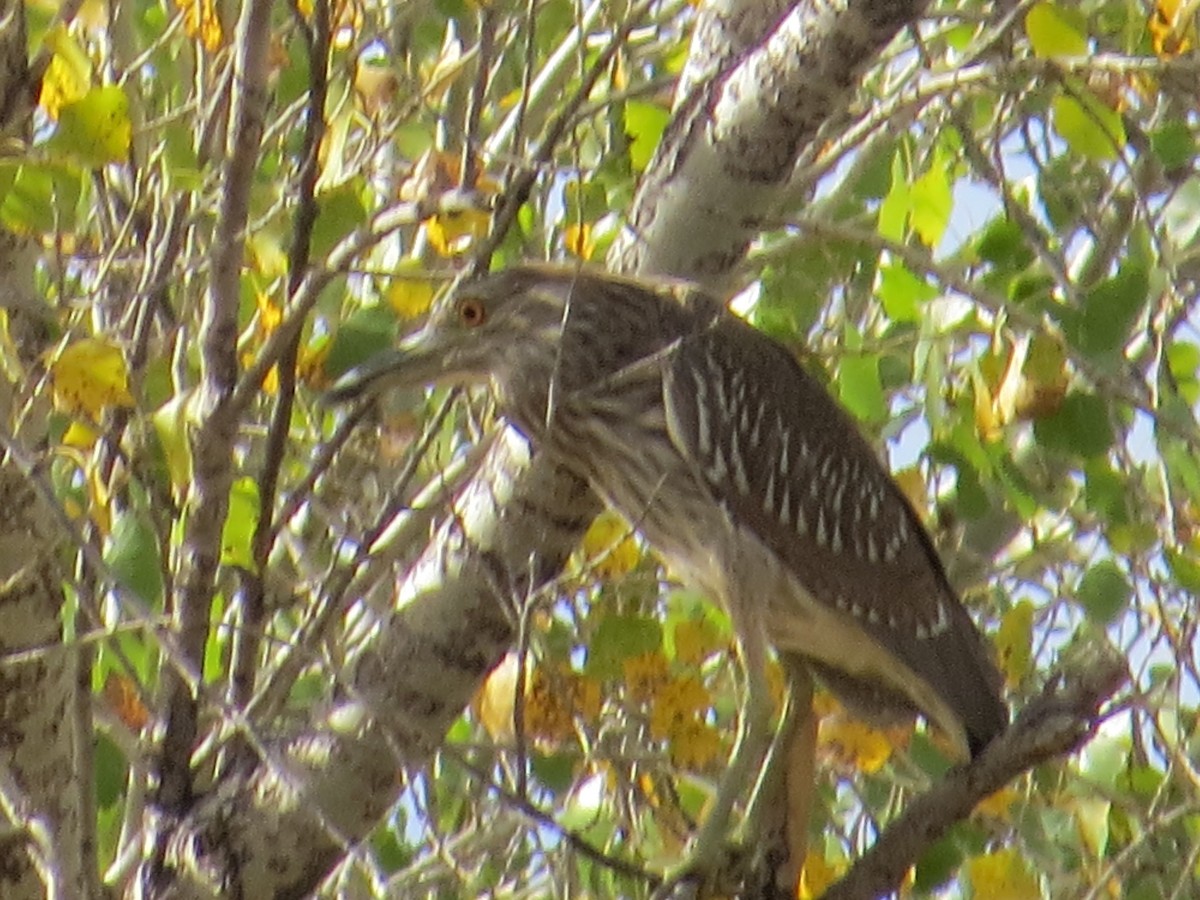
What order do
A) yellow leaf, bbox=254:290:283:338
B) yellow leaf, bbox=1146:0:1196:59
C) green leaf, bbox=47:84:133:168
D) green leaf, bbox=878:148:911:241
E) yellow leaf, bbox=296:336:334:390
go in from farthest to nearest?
1. green leaf, bbox=878:148:911:241
2. yellow leaf, bbox=1146:0:1196:59
3. yellow leaf, bbox=254:290:283:338
4. yellow leaf, bbox=296:336:334:390
5. green leaf, bbox=47:84:133:168

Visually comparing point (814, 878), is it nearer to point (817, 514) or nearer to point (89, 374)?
point (817, 514)

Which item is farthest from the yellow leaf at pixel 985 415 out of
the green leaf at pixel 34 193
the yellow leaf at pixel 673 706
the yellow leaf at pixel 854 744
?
the green leaf at pixel 34 193

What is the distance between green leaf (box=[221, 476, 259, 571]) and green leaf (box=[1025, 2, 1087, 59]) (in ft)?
3.62

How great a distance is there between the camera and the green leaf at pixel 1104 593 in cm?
252

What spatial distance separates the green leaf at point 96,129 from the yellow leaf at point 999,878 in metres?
1.45

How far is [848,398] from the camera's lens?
273cm

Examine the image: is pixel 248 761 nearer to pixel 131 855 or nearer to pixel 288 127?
pixel 131 855

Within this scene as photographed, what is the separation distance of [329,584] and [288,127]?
3.46 ft

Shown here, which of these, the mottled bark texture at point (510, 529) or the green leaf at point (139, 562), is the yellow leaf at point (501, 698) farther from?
the green leaf at point (139, 562)

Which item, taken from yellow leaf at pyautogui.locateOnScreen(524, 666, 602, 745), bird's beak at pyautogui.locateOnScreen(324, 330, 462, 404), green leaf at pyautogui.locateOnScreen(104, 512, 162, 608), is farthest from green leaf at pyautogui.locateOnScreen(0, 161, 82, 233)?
yellow leaf at pyautogui.locateOnScreen(524, 666, 602, 745)

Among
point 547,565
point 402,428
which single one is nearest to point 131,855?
point 547,565

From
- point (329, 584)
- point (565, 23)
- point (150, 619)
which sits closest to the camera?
point (150, 619)

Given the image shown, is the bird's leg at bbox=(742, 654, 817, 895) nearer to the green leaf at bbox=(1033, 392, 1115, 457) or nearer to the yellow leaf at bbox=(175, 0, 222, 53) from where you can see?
the green leaf at bbox=(1033, 392, 1115, 457)

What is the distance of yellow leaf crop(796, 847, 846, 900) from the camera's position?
274cm
